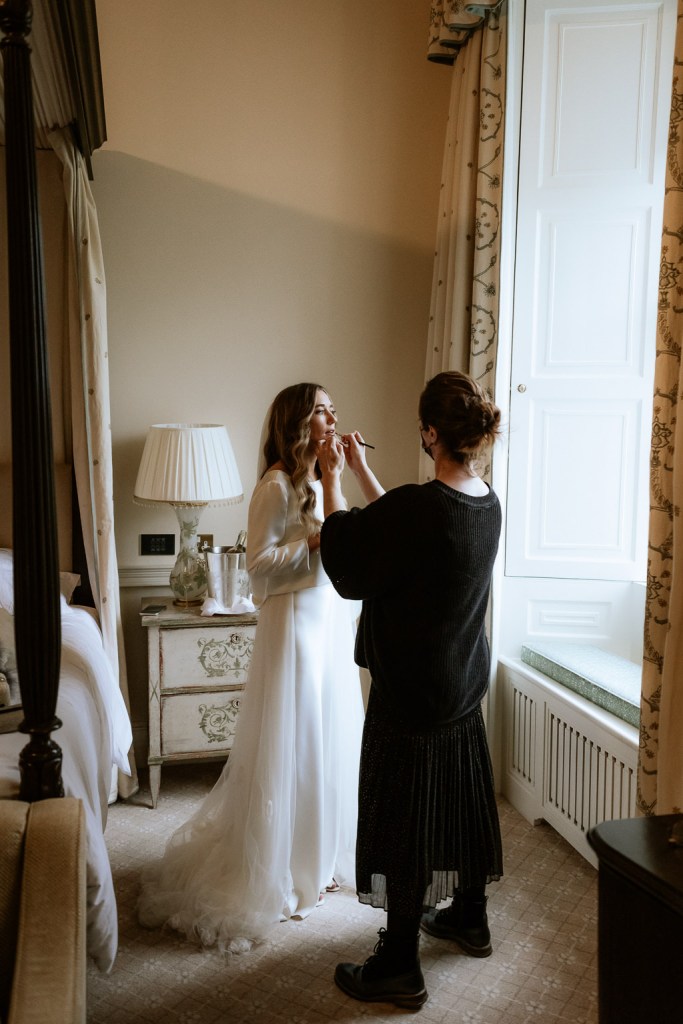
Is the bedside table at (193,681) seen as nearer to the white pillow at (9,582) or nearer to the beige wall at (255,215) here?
the white pillow at (9,582)

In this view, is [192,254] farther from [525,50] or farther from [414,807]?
[414,807]

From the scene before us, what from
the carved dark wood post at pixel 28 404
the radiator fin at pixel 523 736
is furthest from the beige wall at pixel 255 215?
the carved dark wood post at pixel 28 404

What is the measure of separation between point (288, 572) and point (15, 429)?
102 cm

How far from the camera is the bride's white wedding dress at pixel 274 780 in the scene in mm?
2287

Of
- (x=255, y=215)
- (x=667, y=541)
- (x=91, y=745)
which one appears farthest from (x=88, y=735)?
(x=255, y=215)

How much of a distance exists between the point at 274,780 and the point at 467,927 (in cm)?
63

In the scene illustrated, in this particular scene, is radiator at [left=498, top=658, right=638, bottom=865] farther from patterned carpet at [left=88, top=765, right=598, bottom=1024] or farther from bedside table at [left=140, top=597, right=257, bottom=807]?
bedside table at [left=140, top=597, right=257, bottom=807]

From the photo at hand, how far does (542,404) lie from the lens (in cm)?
300

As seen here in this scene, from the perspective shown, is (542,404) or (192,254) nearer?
(542,404)

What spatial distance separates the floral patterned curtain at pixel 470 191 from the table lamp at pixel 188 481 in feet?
2.60

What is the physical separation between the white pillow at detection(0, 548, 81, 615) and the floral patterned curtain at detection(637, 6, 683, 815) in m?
1.62

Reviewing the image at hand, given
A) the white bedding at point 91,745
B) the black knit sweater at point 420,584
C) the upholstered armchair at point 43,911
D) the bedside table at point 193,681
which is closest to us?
the upholstered armchair at point 43,911

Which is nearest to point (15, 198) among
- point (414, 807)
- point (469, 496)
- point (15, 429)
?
point (15, 429)

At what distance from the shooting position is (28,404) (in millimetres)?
1450
